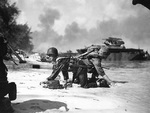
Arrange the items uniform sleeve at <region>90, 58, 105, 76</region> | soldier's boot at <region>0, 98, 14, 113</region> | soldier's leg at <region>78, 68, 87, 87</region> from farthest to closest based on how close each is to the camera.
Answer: uniform sleeve at <region>90, 58, 105, 76</region> < soldier's leg at <region>78, 68, 87, 87</region> < soldier's boot at <region>0, 98, 14, 113</region>

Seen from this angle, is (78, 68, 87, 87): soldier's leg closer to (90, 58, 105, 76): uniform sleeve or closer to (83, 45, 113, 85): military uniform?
(83, 45, 113, 85): military uniform

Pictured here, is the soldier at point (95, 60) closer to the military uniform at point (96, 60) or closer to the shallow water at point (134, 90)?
the military uniform at point (96, 60)

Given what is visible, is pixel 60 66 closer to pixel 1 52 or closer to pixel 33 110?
pixel 33 110

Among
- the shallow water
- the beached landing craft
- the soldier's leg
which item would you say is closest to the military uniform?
the soldier's leg

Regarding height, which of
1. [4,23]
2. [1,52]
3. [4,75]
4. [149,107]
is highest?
[4,23]

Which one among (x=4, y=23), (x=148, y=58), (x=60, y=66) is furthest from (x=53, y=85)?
(x=148, y=58)

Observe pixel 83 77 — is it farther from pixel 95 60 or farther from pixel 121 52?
pixel 121 52

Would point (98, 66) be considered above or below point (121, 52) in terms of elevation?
below

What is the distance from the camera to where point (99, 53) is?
9594 millimetres

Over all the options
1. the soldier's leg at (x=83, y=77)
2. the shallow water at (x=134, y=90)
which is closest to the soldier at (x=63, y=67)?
the soldier's leg at (x=83, y=77)

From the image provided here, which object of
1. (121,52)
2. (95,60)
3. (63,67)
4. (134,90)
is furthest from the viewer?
(121,52)

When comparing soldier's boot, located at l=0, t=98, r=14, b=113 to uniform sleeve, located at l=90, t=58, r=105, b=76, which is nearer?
soldier's boot, located at l=0, t=98, r=14, b=113

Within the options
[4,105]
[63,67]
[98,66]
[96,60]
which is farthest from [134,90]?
[4,105]

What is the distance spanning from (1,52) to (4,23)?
18.7 meters
